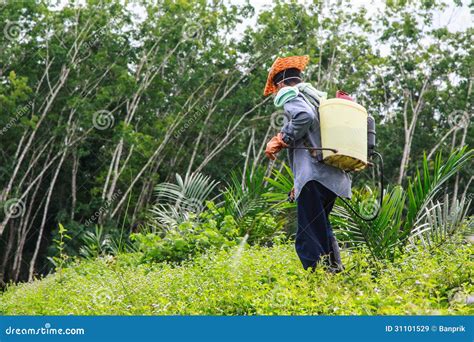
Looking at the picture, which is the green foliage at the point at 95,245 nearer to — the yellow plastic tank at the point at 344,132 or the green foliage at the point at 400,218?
the green foliage at the point at 400,218

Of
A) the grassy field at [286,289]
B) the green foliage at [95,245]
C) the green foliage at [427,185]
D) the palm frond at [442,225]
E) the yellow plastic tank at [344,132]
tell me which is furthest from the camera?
the green foliage at [95,245]

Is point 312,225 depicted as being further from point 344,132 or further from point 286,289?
point 286,289

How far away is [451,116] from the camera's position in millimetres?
30219

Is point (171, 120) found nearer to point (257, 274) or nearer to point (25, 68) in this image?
point (25, 68)

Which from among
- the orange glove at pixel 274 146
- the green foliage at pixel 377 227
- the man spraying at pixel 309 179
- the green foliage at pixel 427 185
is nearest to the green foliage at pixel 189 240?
the green foliage at pixel 377 227

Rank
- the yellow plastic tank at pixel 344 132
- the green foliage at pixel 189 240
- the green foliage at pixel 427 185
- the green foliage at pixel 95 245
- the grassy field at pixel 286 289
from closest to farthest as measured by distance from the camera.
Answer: the grassy field at pixel 286 289 → the yellow plastic tank at pixel 344 132 → the green foliage at pixel 427 185 → the green foliage at pixel 189 240 → the green foliage at pixel 95 245

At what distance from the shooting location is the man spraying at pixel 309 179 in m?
6.15

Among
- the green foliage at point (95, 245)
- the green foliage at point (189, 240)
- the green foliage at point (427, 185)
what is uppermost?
the green foliage at point (427, 185)

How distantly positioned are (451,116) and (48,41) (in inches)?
559

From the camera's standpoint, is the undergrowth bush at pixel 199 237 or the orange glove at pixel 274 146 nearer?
the orange glove at pixel 274 146

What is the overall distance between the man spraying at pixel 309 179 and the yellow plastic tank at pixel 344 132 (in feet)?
0.39

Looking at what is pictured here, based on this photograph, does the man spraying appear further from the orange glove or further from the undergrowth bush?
the undergrowth bush

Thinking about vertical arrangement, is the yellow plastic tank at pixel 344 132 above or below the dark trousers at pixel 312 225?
above
